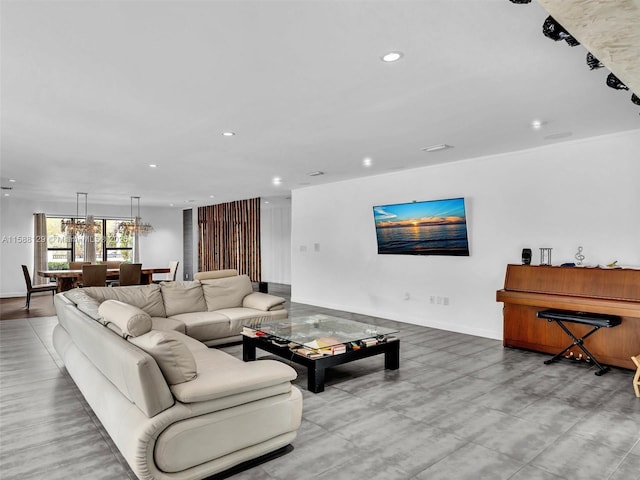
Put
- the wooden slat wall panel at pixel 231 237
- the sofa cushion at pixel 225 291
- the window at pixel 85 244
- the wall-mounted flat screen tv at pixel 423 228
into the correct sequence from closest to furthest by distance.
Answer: the sofa cushion at pixel 225 291 → the wall-mounted flat screen tv at pixel 423 228 → the wooden slat wall panel at pixel 231 237 → the window at pixel 85 244

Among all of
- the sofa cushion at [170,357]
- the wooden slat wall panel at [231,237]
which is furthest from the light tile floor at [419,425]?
the wooden slat wall panel at [231,237]

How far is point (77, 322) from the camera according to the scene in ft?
10.5

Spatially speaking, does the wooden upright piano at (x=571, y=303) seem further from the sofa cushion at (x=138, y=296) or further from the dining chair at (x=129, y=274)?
the dining chair at (x=129, y=274)

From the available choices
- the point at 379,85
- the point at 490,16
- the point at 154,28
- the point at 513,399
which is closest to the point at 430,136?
the point at 379,85

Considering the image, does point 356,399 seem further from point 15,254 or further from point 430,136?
point 15,254

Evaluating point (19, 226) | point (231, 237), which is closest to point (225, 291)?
point (231, 237)

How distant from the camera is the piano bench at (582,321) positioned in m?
4.10

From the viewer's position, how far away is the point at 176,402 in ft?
7.34

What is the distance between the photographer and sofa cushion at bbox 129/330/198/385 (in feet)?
7.48

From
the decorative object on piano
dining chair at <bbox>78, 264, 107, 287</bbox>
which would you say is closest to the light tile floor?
the decorative object on piano

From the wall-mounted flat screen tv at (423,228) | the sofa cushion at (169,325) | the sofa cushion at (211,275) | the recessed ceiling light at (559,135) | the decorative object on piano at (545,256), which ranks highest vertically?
the recessed ceiling light at (559,135)

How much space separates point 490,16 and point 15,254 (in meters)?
12.6

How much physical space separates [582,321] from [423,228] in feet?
Answer: 8.84

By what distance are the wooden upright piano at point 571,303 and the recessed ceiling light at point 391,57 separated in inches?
136
